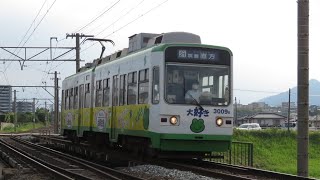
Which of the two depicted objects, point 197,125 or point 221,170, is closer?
point 197,125

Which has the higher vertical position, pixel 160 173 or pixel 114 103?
pixel 114 103

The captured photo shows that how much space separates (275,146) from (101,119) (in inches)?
900

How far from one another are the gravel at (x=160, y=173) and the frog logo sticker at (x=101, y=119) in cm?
367

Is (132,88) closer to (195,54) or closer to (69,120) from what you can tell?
(195,54)

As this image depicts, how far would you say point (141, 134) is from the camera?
609 inches

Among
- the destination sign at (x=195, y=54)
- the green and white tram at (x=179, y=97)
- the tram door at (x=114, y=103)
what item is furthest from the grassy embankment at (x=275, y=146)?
the destination sign at (x=195, y=54)

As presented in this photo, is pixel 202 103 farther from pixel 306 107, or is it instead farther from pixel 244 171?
pixel 306 107

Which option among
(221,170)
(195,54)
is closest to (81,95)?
(195,54)

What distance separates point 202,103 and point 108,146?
23.1 feet

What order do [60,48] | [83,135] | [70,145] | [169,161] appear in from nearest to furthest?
[169,161] < [83,135] < [70,145] < [60,48]

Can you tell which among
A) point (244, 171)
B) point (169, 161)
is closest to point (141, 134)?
point (169, 161)

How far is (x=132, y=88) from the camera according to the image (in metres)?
16.6

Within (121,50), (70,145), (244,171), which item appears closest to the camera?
(244,171)

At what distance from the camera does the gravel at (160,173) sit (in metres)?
13.3
